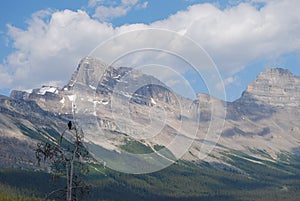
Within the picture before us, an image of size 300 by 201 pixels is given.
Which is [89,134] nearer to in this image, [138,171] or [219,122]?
[138,171]

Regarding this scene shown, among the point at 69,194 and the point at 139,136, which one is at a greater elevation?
the point at 139,136

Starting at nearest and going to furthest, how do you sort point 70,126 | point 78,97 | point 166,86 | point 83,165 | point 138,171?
point 70,126
point 83,165
point 138,171
point 166,86
point 78,97

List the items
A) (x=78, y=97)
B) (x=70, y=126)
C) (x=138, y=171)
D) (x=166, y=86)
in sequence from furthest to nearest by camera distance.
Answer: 1. (x=78, y=97)
2. (x=166, y=86)
3. (x=138, y=171)
4. (x=70, y=126)

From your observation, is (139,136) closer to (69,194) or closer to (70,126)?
(69,194)

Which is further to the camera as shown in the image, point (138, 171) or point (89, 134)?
point (89, 134)

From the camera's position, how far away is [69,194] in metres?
17.2

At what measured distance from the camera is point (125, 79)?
22.5 meters

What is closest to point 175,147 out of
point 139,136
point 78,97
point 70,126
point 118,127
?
point 118,127

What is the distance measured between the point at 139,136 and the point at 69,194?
34.6 feet

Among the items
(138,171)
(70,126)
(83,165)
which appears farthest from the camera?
(138,171)

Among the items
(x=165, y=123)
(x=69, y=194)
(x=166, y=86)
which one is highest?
(x=166, y=86)

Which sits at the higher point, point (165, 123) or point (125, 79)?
point (125, 79)

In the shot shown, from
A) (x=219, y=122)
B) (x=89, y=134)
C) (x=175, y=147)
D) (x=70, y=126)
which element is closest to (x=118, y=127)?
(x=89, y=134)

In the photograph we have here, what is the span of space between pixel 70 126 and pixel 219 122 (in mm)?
10715
